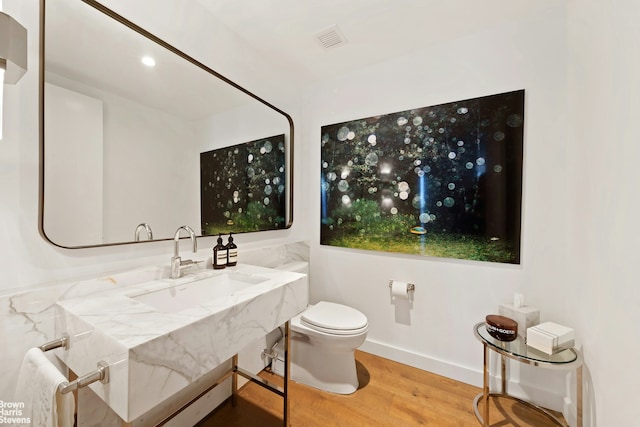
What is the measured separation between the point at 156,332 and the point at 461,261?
173 cm

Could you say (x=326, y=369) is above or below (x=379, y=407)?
above

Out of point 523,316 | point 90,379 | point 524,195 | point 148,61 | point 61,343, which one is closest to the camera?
point 90,379

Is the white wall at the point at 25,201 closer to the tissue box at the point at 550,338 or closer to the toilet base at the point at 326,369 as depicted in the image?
the toilet base at the point at 326,369

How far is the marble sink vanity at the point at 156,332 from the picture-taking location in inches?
25.4

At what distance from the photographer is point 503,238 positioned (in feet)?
5.25

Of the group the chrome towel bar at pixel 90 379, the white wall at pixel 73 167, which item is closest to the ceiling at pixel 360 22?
the white wall at pixel 73 167

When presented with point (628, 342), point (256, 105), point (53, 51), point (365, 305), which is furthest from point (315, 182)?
point (628, 342)

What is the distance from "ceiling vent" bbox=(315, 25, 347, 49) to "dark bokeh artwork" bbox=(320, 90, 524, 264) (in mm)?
557

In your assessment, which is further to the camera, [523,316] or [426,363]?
[426,363]

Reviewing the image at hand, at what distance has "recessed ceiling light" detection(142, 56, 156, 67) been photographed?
48.6 inches

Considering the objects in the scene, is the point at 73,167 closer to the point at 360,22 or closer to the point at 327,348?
the point at 327,348

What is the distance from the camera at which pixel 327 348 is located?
5.28 ft

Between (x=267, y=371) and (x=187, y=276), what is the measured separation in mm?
1012

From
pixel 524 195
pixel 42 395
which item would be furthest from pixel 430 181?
pixel 42 395
